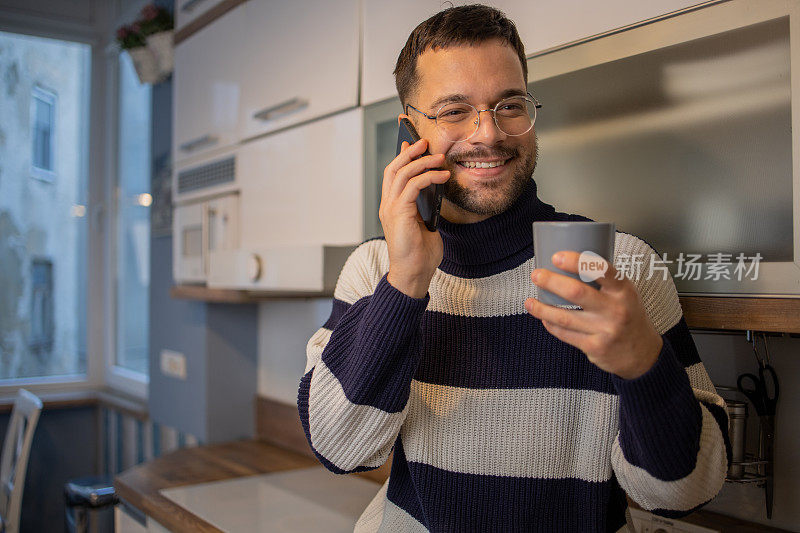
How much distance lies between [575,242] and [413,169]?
282mm

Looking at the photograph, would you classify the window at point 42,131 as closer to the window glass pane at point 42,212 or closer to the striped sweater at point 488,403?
the window glass pane at point 42,212

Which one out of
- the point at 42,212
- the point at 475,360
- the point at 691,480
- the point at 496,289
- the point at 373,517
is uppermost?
the point at 42,212

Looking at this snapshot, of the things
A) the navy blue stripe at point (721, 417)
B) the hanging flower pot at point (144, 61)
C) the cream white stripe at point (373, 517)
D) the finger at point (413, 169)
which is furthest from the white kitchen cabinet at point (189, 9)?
the navy blue stripe at point (721, 417)

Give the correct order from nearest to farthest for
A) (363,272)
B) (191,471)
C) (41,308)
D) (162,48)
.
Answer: (363,272), (191,471), (162,48), (41,308)

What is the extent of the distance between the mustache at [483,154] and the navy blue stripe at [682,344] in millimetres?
312

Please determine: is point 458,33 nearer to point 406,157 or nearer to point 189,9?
point 406,157

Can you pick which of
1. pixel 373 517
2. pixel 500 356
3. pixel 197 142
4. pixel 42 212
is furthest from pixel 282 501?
pixel 42 212

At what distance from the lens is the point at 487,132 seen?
2.81 feet

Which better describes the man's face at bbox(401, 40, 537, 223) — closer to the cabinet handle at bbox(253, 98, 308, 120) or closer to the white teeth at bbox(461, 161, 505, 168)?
the white teeth at bbox(461, 161, 505, 168)

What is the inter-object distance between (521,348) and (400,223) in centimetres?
26

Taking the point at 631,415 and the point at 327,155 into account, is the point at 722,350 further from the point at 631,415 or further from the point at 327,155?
the point at 327,155

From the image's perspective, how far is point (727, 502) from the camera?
45.0 inches

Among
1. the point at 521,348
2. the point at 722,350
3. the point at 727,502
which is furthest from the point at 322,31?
the point at 727,502

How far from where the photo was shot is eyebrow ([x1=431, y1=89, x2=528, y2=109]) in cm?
87
